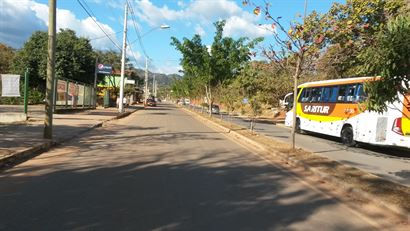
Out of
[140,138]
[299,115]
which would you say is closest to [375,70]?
[140,138]

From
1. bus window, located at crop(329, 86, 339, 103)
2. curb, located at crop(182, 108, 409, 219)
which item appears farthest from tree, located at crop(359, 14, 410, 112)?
bus window, located at crop(329, 86, 339, 103)

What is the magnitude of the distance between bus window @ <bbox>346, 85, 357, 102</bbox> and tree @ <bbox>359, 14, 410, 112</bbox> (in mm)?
12289

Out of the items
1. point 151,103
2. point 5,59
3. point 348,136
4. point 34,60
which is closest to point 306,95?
point 348,136

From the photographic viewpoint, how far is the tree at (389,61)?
25.7 ft

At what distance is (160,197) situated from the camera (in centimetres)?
776

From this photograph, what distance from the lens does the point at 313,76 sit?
151ft

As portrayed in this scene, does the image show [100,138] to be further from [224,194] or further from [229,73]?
[229,73]

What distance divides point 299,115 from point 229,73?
12.5 meters

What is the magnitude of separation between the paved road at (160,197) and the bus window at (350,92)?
9.74 metres

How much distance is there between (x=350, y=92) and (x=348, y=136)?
1999 millimetres

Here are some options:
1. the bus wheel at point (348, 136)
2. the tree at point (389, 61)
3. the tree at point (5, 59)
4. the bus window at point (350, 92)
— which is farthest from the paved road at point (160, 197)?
the tree at point (5, 59)

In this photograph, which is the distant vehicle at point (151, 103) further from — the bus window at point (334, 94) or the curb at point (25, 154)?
the curb at point (25, 154)

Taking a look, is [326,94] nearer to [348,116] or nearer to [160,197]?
[348,116]

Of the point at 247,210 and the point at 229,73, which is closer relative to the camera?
the point at 247,210
